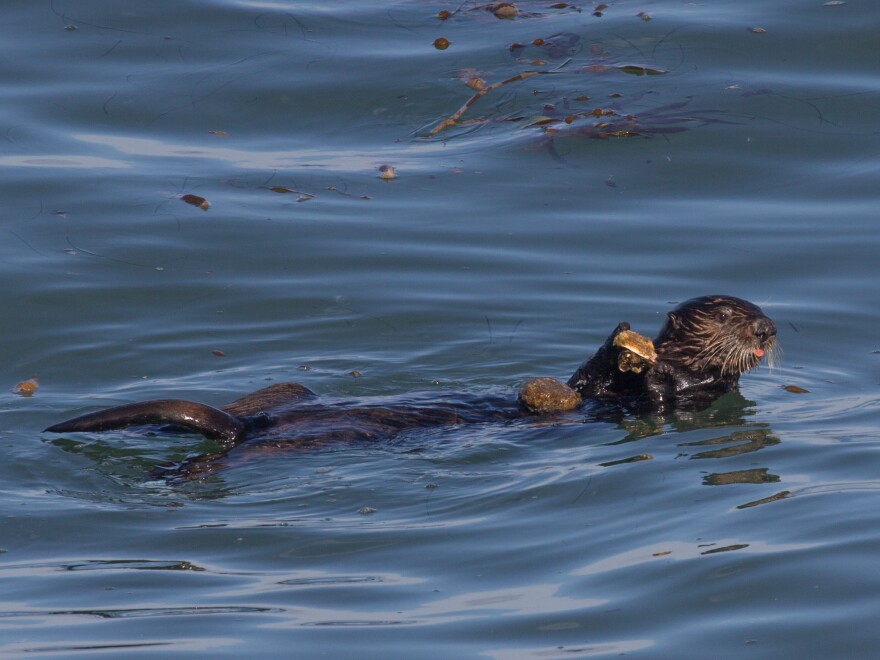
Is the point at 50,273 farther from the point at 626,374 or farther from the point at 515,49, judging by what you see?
the point at 515,49

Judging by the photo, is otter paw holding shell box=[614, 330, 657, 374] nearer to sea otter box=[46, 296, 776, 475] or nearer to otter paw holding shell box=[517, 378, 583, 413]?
sea otter box=[46, 296, 776, 475]

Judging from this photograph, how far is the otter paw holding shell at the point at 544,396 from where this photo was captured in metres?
6.95

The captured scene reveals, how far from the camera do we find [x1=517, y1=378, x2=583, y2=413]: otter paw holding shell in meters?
6.95

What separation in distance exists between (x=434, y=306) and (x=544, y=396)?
81.0 inches

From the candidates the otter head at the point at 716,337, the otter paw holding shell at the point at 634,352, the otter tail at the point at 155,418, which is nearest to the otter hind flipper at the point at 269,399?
the otter tail at the point at 155,418

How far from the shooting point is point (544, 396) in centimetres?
694

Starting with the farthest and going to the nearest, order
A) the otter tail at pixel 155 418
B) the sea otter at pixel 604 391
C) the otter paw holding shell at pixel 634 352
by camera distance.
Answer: the otter paw holding shell at pixel 634 352 → the sea otter at pixel 604 391 → the otter tail at pixel 155 418

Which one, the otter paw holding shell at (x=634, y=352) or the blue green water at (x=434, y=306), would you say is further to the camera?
the otter paw holding shell at (x=634, y=352)

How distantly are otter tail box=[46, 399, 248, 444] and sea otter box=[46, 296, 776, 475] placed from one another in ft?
0.87

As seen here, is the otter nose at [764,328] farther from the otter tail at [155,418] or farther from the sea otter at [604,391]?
the otter tail at [155,418]

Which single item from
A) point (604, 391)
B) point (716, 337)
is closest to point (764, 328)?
point (716, 337)

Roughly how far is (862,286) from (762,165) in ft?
8.04

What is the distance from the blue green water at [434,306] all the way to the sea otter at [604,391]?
0.48 ft

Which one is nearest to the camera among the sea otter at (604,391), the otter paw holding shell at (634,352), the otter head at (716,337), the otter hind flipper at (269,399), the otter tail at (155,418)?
the otter tail at (155,418)
